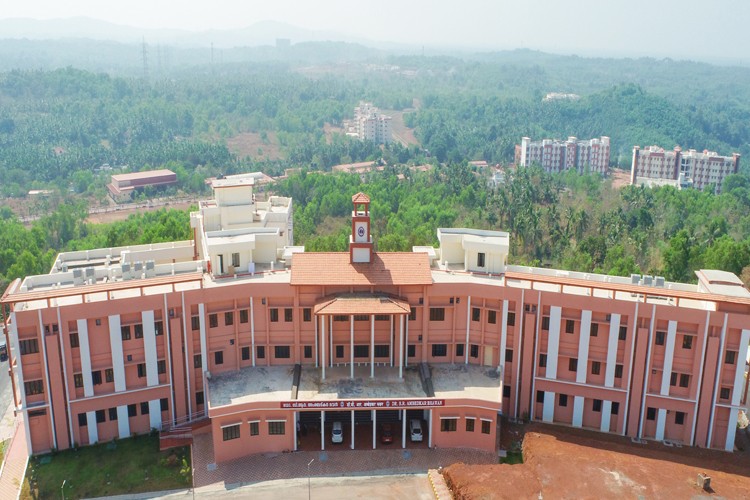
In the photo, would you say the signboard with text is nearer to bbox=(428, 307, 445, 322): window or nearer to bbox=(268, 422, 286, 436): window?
bbox=(268, 422, 286, 436): window

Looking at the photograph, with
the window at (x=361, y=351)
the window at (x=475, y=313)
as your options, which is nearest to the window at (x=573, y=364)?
the window at (x=475, y=313)

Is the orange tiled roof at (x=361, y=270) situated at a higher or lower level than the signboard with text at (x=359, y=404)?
higher

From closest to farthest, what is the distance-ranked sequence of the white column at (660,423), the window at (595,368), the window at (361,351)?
the white column at (660,423), the window at (595,368), the window at (361,351)

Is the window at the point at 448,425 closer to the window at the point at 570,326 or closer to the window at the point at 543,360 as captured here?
the window at the point at 543,360

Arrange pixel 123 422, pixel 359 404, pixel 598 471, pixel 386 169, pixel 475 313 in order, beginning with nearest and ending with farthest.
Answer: pixel 598 471
pixel 359 404
pixel 123 422
pixel 475 313
pixel 386 169

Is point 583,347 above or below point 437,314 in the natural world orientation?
below

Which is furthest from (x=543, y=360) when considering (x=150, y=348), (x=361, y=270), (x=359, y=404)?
A: (x=150, y=348)

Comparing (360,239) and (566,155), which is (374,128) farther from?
(360,239)
